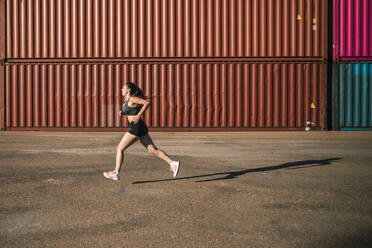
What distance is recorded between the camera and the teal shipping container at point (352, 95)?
16078mm

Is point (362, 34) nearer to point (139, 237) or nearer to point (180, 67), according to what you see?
point (180, 67)

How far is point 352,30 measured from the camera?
16312 millimetres

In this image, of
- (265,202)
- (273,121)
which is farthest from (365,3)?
(265,202)

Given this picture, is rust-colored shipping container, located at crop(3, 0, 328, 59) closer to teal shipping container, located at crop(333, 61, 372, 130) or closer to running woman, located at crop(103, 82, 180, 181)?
teal shipping container, located at crop(333, 61, 372, 130)

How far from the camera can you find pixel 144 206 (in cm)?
452

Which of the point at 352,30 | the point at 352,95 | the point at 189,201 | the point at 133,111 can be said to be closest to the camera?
the point at 189,201

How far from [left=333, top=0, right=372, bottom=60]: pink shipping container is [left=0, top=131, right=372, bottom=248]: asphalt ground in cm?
844

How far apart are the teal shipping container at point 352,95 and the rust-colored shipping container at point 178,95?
1.99ft

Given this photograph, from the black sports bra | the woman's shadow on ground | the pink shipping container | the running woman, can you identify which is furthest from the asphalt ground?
the pink shipping container

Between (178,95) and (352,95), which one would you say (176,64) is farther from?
(352,95)

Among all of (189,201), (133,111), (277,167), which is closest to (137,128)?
(133,111)

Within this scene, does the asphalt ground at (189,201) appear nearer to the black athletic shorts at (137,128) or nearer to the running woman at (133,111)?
the running woman at (133,111)

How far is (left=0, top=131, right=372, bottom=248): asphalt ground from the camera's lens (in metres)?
3.43

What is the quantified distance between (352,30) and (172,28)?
23.1 ft
